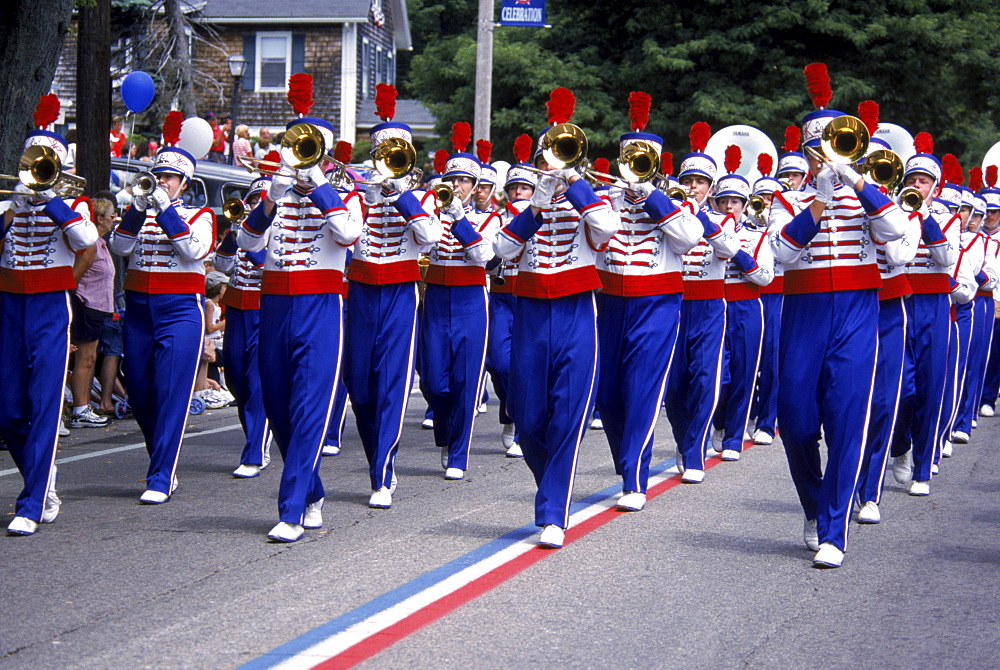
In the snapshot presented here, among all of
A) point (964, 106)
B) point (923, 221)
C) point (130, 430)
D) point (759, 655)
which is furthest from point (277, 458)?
point (964, 106)

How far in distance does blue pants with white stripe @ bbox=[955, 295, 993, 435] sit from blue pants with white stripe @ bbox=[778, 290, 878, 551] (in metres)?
5.61

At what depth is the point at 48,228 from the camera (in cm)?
859

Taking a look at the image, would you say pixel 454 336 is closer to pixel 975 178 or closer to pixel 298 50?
pixel 975 178

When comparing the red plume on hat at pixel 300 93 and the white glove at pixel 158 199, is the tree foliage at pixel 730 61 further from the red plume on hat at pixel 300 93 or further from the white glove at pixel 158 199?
the red plume on hat at pixel 300 93

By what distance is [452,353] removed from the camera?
10.7 meters

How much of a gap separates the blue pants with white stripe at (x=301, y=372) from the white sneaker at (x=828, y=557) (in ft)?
8.61

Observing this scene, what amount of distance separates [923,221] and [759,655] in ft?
15.5

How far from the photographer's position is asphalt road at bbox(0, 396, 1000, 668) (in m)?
5.80

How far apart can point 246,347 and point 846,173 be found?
4832 mm

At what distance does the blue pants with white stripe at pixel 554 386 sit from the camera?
7.85 metres

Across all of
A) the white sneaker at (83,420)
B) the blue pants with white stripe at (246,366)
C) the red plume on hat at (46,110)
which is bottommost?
the white sneaker at (83,420)

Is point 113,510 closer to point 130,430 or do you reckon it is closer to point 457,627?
point 457,627

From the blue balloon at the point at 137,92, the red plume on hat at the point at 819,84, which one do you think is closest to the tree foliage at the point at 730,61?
the blue balloon at the point at 137,92

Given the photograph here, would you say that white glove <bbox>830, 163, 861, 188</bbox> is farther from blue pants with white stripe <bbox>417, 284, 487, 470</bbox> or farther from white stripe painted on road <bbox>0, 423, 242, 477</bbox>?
white stripe painted on road <bbox>0, 423, 242, 477</bbox>
